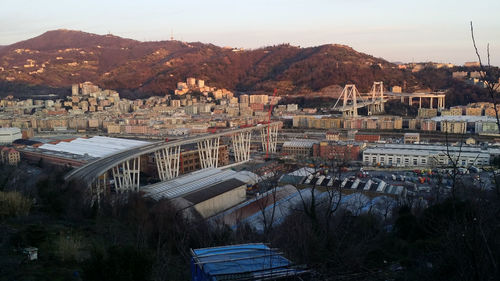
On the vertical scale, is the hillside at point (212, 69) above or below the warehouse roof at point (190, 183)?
above

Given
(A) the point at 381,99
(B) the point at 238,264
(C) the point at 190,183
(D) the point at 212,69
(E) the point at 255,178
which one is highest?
(D) the point at 212,69

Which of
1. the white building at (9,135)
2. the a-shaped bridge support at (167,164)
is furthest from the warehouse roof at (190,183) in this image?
the white building at (9,135)

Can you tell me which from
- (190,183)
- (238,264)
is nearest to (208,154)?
(190,183)

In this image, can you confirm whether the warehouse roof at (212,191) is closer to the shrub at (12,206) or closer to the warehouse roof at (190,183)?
the warehouse roof at (190,183)

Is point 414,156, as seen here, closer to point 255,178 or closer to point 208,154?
point 255,178

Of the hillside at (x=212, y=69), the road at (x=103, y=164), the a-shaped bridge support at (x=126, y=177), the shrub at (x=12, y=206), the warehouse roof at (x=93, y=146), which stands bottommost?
the a-shaped bridge support at (x=126, y=177)

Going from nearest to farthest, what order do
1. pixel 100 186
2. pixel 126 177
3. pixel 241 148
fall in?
pixel 100 186, pixel 126 177, pixel 241 148

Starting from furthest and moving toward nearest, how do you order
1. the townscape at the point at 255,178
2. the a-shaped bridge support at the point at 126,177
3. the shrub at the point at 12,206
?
the a-shaped bridge support at the point at 126,177
the shrub at the point at 12,206
the townscape at the point at 255,178
